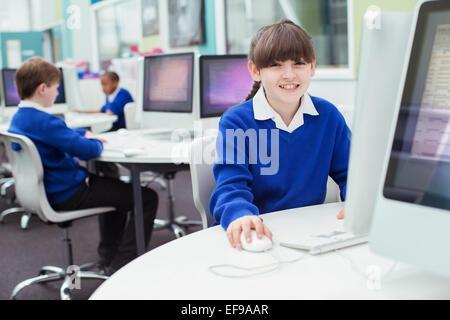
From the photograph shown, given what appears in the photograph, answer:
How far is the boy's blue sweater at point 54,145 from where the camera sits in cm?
220

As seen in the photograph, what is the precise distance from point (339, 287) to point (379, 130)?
266mm

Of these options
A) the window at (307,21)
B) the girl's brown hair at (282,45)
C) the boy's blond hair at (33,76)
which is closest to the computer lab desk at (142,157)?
the boy's blond hair at (33,76)

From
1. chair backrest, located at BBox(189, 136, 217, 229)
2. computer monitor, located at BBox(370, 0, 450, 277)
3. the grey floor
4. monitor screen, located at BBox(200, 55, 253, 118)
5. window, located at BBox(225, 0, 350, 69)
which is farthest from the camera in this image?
window, located at BBox(225, 0, 350, 69)

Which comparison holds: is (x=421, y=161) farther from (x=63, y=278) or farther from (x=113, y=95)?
(x=113, y=95)

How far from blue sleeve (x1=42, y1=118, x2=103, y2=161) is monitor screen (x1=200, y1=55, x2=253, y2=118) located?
2.14 feet

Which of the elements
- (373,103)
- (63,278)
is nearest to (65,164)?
(63,278)

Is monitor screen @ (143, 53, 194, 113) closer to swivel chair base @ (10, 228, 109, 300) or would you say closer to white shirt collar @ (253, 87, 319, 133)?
swivel chair base @ (10, 228, 109, 300)

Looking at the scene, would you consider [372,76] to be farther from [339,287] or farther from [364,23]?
[339,287]

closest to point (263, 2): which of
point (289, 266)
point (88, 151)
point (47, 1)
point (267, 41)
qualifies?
point (88, 151)

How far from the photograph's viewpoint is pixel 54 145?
7.27 feet

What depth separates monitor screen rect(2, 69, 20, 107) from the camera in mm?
4234

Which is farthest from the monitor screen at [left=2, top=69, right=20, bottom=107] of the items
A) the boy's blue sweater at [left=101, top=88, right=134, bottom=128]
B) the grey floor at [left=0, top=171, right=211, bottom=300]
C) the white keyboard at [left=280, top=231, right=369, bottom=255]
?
the white keyboard at [left=280, top=231, right=369, bottom=255]

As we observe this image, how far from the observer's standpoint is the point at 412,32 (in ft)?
2.19
